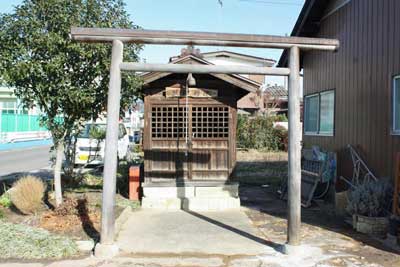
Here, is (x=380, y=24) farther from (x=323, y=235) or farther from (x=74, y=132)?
(x=74, y=132)

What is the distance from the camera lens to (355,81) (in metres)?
9.86

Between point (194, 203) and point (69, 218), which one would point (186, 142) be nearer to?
point (194, 203)

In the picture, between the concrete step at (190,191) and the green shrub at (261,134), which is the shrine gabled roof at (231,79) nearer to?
the concrete step at (190,191)

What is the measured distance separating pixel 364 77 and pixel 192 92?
3.70 m

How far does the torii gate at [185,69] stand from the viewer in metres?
6.50

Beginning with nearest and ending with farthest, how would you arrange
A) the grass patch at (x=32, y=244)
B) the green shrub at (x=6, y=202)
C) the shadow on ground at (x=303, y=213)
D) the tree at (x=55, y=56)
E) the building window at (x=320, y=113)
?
the grass patch at (x=32, y=244) → the shadow on ground at (x=303, y=213) → the tree at (x=55, y=56) → the green shrub at (x=6, y=202) → the building window at (x=320, y=113)

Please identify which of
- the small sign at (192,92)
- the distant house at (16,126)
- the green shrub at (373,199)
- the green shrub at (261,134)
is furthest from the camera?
the distant house at (16,126)

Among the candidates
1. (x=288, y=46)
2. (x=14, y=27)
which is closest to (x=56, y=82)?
(x=14, y=27)

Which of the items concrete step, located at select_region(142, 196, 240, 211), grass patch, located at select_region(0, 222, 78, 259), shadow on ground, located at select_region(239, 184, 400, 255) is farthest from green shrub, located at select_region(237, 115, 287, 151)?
grass patch, located at select_region(0, 222, 78, 259)

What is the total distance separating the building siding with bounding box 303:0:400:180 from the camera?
837cm

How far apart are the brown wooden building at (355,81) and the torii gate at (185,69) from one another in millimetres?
2267

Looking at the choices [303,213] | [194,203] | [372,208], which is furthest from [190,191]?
[372,208]

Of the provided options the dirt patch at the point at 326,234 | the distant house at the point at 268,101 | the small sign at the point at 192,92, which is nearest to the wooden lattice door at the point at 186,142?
the small sign at the point at 192,92

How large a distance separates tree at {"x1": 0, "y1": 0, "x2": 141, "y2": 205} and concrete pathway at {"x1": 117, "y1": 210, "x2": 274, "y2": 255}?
197 cm
